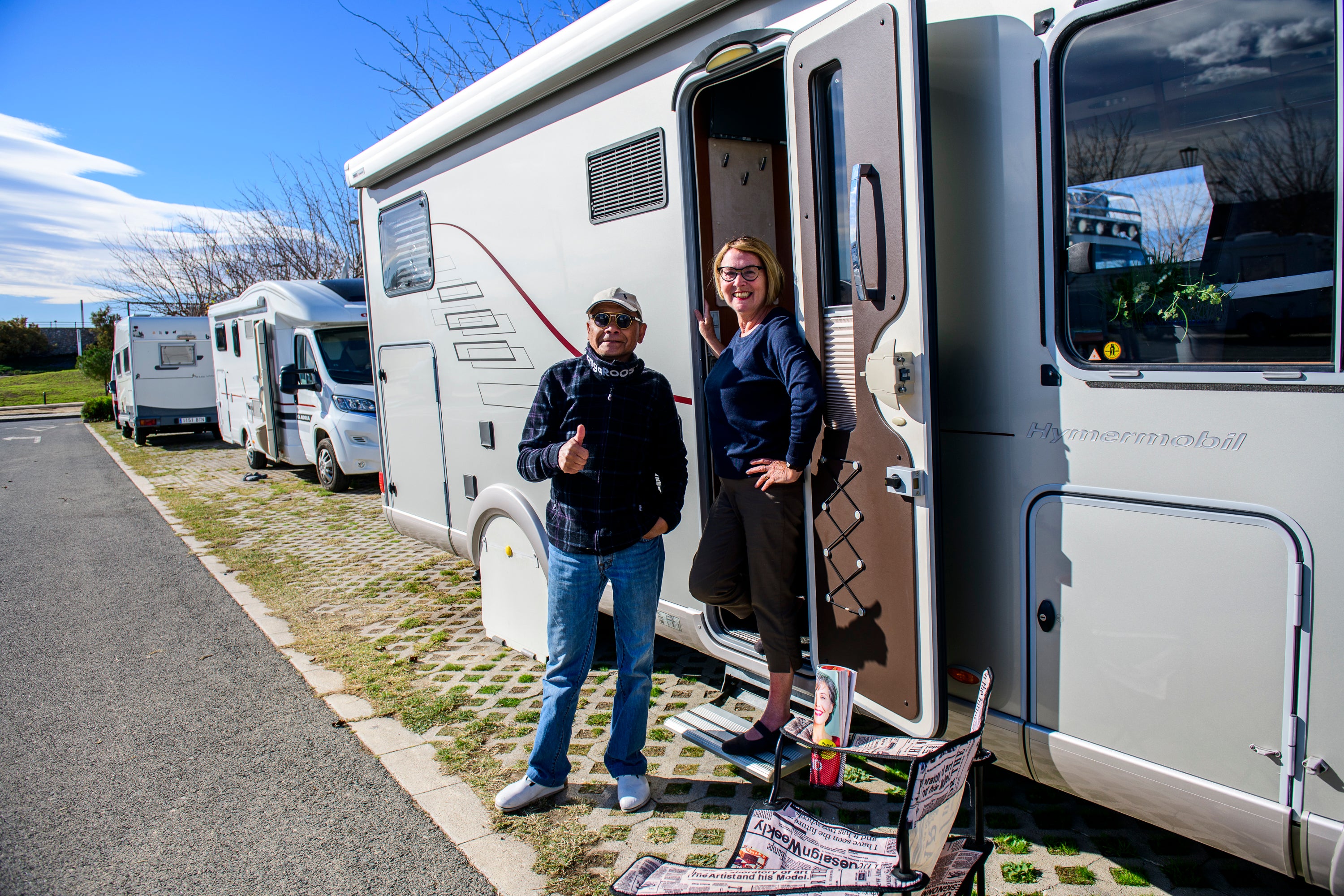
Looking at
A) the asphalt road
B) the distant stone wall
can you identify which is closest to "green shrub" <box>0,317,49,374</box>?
the distant stone wall

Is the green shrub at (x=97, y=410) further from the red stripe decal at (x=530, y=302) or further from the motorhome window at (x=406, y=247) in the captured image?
the red stripe decal at (x=530, y=302)

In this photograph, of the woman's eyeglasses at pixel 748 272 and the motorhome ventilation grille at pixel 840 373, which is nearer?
the motorhome ventilation grille at pixel 840 373

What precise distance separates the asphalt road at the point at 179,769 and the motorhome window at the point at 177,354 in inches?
473

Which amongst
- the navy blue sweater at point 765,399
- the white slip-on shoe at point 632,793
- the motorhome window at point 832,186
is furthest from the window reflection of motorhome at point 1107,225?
the white slip-on shoe at point 632,793

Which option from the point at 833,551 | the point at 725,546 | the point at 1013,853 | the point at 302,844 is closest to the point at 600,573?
the point at 725,546

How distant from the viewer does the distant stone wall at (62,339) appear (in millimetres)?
49438

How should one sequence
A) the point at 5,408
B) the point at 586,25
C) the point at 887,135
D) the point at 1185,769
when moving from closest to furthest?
the point at 1185,769
the point at 887,135
the point at 586,25
the point at 5,408

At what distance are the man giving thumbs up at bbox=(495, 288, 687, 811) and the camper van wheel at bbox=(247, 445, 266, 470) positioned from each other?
37.8 ft

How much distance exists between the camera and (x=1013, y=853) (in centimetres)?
269

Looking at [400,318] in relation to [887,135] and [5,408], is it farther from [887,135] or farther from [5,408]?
[5,408]

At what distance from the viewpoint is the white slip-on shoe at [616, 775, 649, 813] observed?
305 cm

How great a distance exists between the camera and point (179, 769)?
3.57m

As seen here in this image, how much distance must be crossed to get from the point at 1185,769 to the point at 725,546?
147cm

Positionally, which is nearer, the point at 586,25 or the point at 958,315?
the point at 958,315
